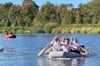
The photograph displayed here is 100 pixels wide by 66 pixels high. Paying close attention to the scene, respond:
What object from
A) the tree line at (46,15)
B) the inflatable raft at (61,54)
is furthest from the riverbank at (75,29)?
the inflatable raft at (61,54)

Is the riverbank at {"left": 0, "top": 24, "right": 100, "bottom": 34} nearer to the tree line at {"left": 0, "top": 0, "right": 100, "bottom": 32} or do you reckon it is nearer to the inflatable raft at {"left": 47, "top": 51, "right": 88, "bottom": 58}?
the tree line at {"left": 0, "top": 0, "right": 100, "bottom": 32}

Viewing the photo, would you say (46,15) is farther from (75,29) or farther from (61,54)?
(61,54)

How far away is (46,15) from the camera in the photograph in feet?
433

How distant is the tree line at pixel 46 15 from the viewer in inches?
4734

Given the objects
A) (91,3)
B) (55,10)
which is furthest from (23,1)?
(91,3)

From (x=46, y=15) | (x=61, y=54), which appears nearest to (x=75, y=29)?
(x=46, y=15)

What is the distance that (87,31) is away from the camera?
326 feet

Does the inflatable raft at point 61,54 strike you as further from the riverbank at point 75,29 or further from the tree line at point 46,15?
the tree line at point 46,15

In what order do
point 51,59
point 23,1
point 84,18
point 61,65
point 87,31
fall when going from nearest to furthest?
1. point 61,65
2. point 51,59
3. point 87,31
4. point 84,18
5. point 23,1

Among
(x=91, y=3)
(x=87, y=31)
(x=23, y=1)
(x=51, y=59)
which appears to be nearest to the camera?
(x=51, y=59)

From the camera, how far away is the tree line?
395 ft

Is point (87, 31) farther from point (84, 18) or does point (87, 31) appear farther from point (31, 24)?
point (31, 24)

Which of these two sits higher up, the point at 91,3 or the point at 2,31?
the point at 91,3

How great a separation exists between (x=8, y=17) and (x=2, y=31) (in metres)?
24.2
